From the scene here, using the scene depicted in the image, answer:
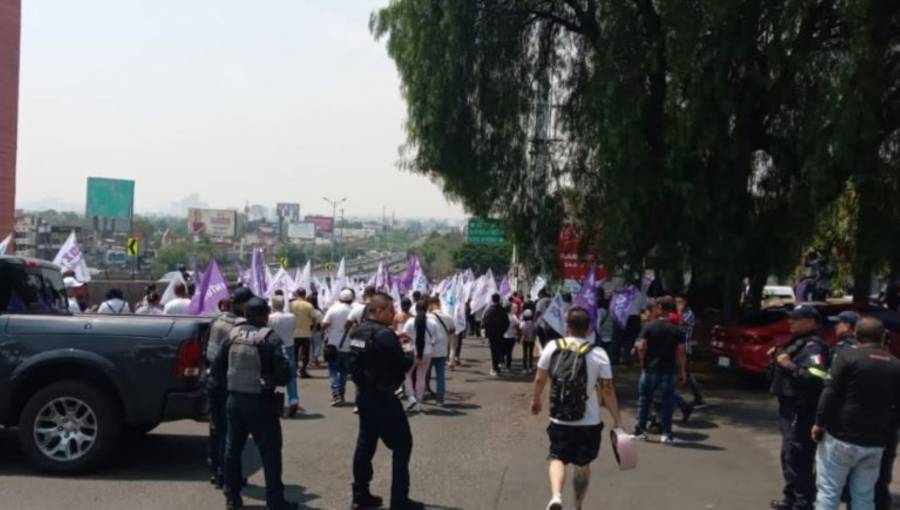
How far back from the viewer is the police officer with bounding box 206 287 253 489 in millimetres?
8469

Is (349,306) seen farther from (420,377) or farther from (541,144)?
(541,144)

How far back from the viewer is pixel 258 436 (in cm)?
779

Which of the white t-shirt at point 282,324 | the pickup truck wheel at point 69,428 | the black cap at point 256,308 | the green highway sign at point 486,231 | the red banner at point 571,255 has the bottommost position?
the pickup truck wheel at point 69,428

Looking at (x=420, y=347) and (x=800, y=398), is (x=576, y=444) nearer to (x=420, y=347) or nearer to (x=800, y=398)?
(x=800, y=398)

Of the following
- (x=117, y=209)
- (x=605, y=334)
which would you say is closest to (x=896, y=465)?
(x=605, y=334)

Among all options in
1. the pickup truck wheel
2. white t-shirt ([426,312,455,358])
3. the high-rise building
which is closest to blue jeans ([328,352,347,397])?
white t-shirt ([426,312,455,358])

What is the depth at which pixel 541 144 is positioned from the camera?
19.8m

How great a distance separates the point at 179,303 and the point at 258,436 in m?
6.57

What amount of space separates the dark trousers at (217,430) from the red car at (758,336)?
417 inches

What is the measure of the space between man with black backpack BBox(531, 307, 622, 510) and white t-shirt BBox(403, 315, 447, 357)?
22.1 feet

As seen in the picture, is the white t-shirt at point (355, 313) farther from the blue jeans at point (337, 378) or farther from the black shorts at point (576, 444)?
the black shorts at point (576, 444)

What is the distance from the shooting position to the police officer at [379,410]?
7898 mm

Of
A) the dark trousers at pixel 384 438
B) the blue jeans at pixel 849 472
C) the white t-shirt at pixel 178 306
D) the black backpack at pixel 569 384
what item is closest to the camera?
the blue jeans at pixel 849 472

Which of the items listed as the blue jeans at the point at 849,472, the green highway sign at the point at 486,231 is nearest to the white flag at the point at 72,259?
the green highway sign at the point at 486,231
